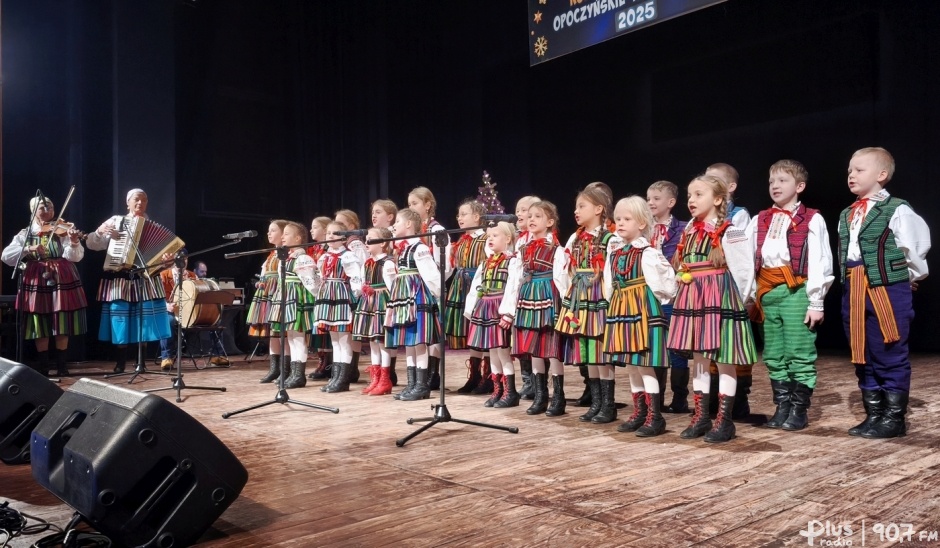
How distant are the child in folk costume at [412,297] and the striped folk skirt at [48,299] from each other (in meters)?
3.57

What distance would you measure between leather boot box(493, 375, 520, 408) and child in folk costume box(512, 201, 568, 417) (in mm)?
247

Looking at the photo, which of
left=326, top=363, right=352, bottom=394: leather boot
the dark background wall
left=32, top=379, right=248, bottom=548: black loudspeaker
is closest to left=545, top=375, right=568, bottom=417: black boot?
left=326, top=363, right=352, bottom=394: leather boot

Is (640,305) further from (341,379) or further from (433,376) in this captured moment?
(341,379)

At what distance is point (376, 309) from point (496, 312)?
100 cm

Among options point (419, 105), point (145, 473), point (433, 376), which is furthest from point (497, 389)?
point (419, 105)

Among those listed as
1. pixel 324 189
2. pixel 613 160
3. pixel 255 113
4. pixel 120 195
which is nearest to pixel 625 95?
pixel 613 160

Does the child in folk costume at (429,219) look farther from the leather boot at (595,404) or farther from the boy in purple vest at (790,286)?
the boy in purple vest at (790,286)

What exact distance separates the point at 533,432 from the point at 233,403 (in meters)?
2.27

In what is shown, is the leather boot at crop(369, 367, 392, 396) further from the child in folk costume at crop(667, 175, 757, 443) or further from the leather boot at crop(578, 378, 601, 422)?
the child in folk costume at crop(667, 175, 757, 443)

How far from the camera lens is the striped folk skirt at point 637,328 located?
3.46m

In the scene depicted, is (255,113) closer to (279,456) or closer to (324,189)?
(324,189)

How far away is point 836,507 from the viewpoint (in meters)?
2.21

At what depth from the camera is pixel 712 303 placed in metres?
3.29

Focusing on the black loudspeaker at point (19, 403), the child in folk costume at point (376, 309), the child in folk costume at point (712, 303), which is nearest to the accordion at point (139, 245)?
the child in folk costume at point (376, 309)
